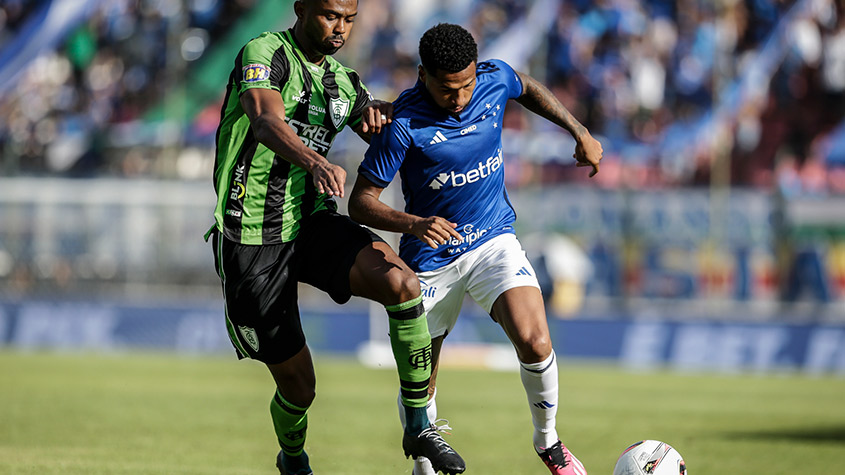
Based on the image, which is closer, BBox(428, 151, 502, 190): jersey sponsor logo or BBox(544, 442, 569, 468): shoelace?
BBox(544, 442, 569, 468): shoelace

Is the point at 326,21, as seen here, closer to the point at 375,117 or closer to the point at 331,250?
the point at 375,117

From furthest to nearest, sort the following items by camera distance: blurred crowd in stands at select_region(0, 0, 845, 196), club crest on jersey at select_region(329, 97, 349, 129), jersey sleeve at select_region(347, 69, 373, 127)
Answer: blurred crowd in stands at select_region(0, 0, 845, 196)
jersey sleeve at select_region(347, 69, 373, 127)
club crest on jersey at select_region(329, 97, 349, 129)

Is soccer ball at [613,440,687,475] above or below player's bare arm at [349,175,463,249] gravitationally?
below

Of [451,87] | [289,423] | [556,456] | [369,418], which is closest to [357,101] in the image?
[451,87]

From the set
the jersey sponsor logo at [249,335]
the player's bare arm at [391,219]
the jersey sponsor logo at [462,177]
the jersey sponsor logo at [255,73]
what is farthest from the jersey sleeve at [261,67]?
the jersey sponsor logo at [249,335]

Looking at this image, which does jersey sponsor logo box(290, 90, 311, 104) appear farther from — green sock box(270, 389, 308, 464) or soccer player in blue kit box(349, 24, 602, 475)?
green sock box(270, 389, 308, 464)

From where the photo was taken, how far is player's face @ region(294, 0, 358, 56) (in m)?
6.63

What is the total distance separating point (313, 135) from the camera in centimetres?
696

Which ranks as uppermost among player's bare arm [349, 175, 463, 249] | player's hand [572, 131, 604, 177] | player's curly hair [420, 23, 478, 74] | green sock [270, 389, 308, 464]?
player's curly hair [420, 23, 478, 74]

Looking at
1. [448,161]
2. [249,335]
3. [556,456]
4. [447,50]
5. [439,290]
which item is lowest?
[556,456]

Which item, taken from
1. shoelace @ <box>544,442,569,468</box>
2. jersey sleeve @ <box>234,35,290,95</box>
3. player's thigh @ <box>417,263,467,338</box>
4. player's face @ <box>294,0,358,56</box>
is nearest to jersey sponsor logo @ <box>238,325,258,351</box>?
player's thigh @ <box>417,263,467,338</box>

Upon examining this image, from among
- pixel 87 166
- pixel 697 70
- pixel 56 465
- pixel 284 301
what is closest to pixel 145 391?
pixel 56 465

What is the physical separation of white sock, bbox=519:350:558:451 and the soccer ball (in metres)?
0.44

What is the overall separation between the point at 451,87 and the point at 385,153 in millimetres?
566
